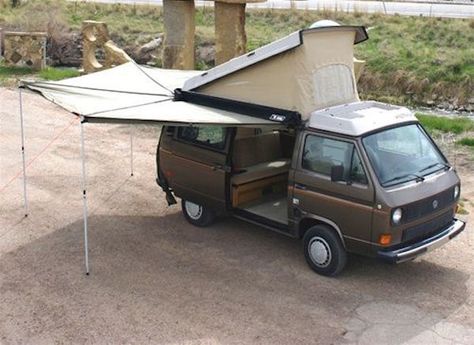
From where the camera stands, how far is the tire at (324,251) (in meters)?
9.12

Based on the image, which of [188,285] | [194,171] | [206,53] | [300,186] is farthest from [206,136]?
[206,53]

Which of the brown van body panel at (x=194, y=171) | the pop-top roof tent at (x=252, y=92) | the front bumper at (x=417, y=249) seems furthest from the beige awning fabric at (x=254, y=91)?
the front bumper at (x=417, y=249)

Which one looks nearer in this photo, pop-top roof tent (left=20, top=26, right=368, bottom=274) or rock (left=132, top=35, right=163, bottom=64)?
pop-top roof tent (left=20, top=26, right=368, bottom=274)

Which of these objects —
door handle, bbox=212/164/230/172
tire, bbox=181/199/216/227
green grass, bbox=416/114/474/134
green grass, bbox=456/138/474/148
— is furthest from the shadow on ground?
green grass, bbox=416/114/474/134

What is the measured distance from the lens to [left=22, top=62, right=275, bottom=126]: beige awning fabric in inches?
366

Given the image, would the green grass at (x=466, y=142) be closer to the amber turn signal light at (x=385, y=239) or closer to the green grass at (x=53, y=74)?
the amber turn signal light at (x=385, y=239)

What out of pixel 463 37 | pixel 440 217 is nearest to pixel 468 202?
pixel 440 217

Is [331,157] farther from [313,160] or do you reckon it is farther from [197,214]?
[197,214]

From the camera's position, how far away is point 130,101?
1020 cm

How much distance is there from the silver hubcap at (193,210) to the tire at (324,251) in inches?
83.7

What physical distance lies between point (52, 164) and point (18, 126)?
9.88ft

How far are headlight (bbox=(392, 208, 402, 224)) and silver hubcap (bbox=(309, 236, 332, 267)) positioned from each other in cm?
98

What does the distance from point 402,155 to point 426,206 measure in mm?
731

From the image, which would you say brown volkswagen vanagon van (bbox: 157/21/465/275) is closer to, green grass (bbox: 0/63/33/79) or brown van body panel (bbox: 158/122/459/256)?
brown van body panel (bbox: 158/122/459/256)
